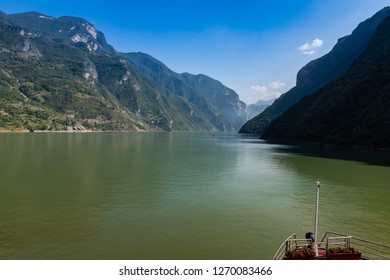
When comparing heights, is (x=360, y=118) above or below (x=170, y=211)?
above

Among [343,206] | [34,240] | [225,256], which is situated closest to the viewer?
[225,256]

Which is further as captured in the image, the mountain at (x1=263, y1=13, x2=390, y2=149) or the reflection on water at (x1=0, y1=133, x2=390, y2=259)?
the mountain at (x1=263, y1=13, x2=390, y2=149)

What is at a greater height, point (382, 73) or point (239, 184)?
point (382, 73)

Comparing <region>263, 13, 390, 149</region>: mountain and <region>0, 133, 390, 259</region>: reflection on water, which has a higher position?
<region>263, 13, 390, 149</region>: mountain

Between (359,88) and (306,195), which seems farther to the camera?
(359,88)

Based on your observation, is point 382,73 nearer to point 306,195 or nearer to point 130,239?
point 306,195

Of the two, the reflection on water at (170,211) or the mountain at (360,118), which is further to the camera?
the mountain at (360,118)

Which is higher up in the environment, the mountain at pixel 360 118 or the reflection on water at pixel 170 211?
the mountain at pixel 360 118

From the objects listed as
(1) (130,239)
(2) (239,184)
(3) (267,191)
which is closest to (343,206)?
(3) (267,191)

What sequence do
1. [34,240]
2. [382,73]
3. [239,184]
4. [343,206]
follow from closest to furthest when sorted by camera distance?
1. [34,240]
2. [343,206]
3. [239,184]
4. [382,73]

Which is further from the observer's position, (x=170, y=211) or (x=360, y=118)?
(x=360, y=118)
